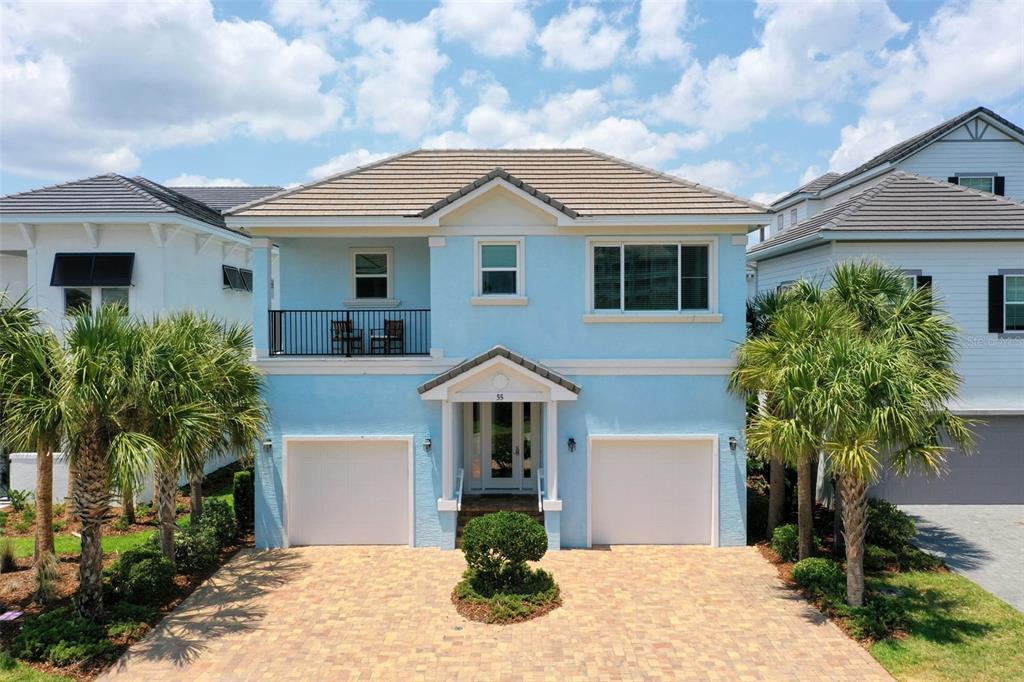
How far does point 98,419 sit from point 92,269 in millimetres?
10303

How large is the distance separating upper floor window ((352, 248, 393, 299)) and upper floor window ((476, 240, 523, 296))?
278 cm

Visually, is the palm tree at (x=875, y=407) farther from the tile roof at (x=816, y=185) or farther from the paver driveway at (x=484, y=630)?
the tile roof at (x=816, y=185)

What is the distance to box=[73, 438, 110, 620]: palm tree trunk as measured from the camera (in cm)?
925

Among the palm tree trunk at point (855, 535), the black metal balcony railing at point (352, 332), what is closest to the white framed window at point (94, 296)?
the black metal balcony railing at point (352, 332)

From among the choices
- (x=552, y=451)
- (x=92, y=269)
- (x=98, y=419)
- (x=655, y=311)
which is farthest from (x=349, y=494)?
(x=92, y=269)

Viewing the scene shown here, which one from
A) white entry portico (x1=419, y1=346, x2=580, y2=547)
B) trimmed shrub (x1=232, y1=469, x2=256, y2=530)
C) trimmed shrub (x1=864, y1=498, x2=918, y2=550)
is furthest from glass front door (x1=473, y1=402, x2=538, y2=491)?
trimmed shrub (x1=864, y1=498, x2=918, y2=550)

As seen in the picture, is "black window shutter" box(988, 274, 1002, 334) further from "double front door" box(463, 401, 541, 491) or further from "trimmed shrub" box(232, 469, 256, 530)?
"trimmed shrub" box(232, 469, 256, 530)

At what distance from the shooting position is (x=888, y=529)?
40.1 ft

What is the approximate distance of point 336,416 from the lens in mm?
13125

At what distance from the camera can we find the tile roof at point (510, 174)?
43.1ft

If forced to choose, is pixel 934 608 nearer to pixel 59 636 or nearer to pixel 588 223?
pixel 588 223

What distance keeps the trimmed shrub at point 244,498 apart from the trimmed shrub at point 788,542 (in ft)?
36.8

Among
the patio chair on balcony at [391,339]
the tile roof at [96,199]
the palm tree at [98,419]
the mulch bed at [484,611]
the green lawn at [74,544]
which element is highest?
the tile roof at [96,199]

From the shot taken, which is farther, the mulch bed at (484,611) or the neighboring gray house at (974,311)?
the neighboring gray house at (974,311)
